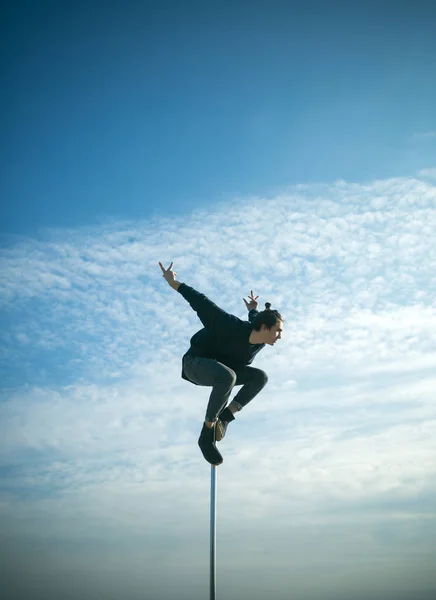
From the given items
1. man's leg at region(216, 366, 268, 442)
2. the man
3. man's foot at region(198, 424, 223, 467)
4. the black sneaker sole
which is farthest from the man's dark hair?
the black sneaker sole

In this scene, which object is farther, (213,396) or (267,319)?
(267,319)

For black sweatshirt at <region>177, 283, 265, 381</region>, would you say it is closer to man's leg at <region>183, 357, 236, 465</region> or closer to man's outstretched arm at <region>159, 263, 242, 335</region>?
man's outstretched arm at <region>159, 263, 242, 335</region>

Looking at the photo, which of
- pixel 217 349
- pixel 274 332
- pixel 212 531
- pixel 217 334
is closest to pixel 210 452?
pixel 212 531

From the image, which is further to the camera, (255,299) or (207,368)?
(255,299)

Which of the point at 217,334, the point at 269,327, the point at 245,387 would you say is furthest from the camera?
the point at 245,387

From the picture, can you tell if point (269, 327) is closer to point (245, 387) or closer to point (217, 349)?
point (217, 349)

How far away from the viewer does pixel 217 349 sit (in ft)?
23.5

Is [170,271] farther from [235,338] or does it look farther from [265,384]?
[265,384]

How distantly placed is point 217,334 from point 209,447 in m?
1.45

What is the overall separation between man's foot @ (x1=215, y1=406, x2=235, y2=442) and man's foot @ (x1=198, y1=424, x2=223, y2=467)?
0.24 meters

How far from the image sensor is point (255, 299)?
8.51 m

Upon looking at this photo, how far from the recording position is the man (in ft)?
22.1

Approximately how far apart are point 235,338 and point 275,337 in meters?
0.53

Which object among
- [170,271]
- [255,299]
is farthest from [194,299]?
[255,299]
